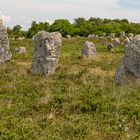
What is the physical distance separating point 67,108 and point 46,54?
885cm

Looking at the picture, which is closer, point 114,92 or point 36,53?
point 114,92

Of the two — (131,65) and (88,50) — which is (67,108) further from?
(88,50)

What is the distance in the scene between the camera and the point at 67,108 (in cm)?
1327

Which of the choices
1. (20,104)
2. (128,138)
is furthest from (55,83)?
(128,138)

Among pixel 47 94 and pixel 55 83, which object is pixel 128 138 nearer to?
pixel 47 94

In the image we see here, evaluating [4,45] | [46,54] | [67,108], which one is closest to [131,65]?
[46,54]

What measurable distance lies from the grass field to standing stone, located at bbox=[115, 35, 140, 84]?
546 millimetres

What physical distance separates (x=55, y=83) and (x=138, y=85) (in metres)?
3.08

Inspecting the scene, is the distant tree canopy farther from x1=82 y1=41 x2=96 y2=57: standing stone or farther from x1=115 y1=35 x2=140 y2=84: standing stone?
x1=115 y1=35 x2=140 y2=84: standing stone

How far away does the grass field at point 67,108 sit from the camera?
35.2ft

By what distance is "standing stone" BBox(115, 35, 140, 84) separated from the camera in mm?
18453

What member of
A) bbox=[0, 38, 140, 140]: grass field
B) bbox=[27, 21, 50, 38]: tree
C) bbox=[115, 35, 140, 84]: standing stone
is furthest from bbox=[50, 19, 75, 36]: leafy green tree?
bbox=[115, 35, 140, 84]: standing stone

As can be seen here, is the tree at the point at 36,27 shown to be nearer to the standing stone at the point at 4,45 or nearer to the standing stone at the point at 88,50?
the standing stone at the point at 88,50

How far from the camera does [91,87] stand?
55.2 feet
